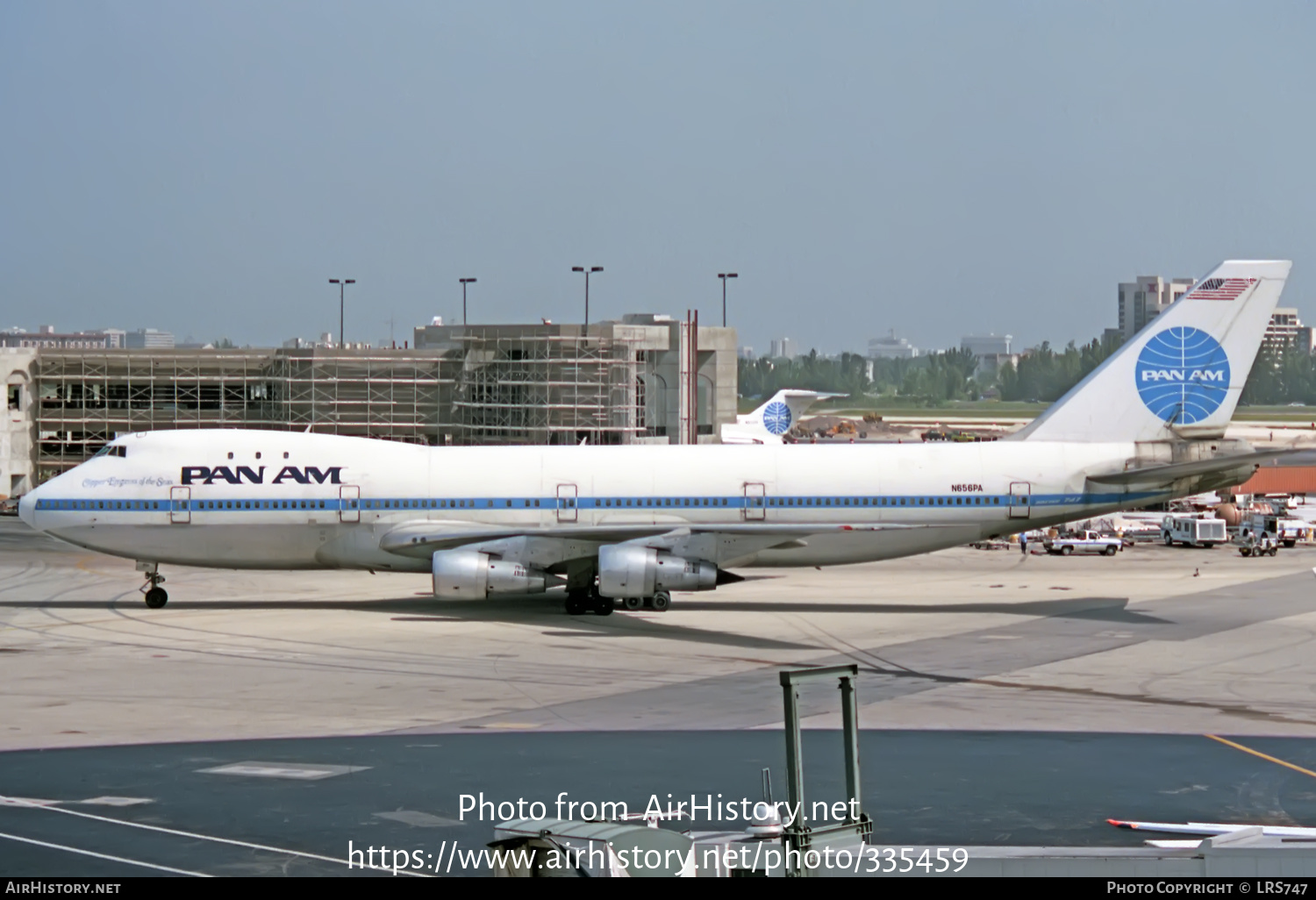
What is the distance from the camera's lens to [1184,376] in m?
46.2

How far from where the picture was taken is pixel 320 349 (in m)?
95.2

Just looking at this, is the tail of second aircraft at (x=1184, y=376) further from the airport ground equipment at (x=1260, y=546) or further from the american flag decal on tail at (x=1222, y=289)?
the airport ground equipment at (x=1260, y=546)

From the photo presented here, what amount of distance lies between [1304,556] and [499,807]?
51.3 meters

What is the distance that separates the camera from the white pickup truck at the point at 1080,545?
65312 millimetres

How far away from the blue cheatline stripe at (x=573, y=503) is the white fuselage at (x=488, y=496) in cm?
4

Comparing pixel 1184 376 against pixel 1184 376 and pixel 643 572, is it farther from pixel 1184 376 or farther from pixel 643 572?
pixel 643 572

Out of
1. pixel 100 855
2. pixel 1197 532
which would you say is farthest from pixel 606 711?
pixel 1197 532

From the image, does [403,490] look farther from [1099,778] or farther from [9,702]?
[1099,778]

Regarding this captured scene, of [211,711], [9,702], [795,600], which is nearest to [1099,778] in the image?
[211,711]

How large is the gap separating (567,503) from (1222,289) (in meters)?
20.6

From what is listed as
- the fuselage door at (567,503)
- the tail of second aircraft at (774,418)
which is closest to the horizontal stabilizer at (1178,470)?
the fuselage door at (567,503)

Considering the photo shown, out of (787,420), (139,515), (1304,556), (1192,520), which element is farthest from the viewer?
(787,420)

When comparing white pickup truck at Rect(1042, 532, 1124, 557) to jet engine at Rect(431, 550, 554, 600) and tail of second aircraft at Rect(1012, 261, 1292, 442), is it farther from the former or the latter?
jet engine at Rect(431, 550, 554, 600)

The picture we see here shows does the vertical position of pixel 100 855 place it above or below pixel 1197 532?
below
